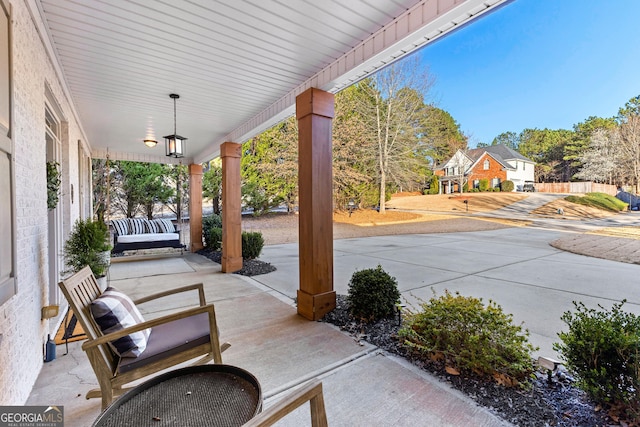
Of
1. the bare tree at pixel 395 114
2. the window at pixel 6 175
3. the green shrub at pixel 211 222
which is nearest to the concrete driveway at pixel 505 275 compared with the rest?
the green shrub at pixel 211 222

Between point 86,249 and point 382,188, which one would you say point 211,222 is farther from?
point 382,188

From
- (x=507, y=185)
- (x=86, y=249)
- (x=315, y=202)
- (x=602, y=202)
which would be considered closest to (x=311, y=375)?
(x=315, y=202)

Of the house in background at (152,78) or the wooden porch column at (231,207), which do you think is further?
the wooden porch column at (231,207)

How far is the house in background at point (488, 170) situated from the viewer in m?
29.4

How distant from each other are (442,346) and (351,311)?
1.10m

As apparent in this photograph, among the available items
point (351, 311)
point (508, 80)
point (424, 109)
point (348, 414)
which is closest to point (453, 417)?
point (348, 414)

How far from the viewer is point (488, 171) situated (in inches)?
1195

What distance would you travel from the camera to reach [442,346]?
2344 millimetres

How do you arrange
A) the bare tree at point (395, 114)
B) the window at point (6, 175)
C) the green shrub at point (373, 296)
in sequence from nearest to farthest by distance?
the window at point (6, 175) < the green shrub at point (373, 296) < the bare tree at point (395, 114)

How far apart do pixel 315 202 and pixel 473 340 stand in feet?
6.41

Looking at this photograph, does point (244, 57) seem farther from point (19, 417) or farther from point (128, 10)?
point (19, 417)

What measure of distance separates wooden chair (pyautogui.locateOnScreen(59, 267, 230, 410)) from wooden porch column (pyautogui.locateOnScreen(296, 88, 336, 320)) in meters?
1.39

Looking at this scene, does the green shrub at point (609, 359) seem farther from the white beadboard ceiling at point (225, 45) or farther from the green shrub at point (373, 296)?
the white beadboard ceiling at point (225, 45)

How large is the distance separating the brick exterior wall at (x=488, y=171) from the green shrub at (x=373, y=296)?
3132cm
